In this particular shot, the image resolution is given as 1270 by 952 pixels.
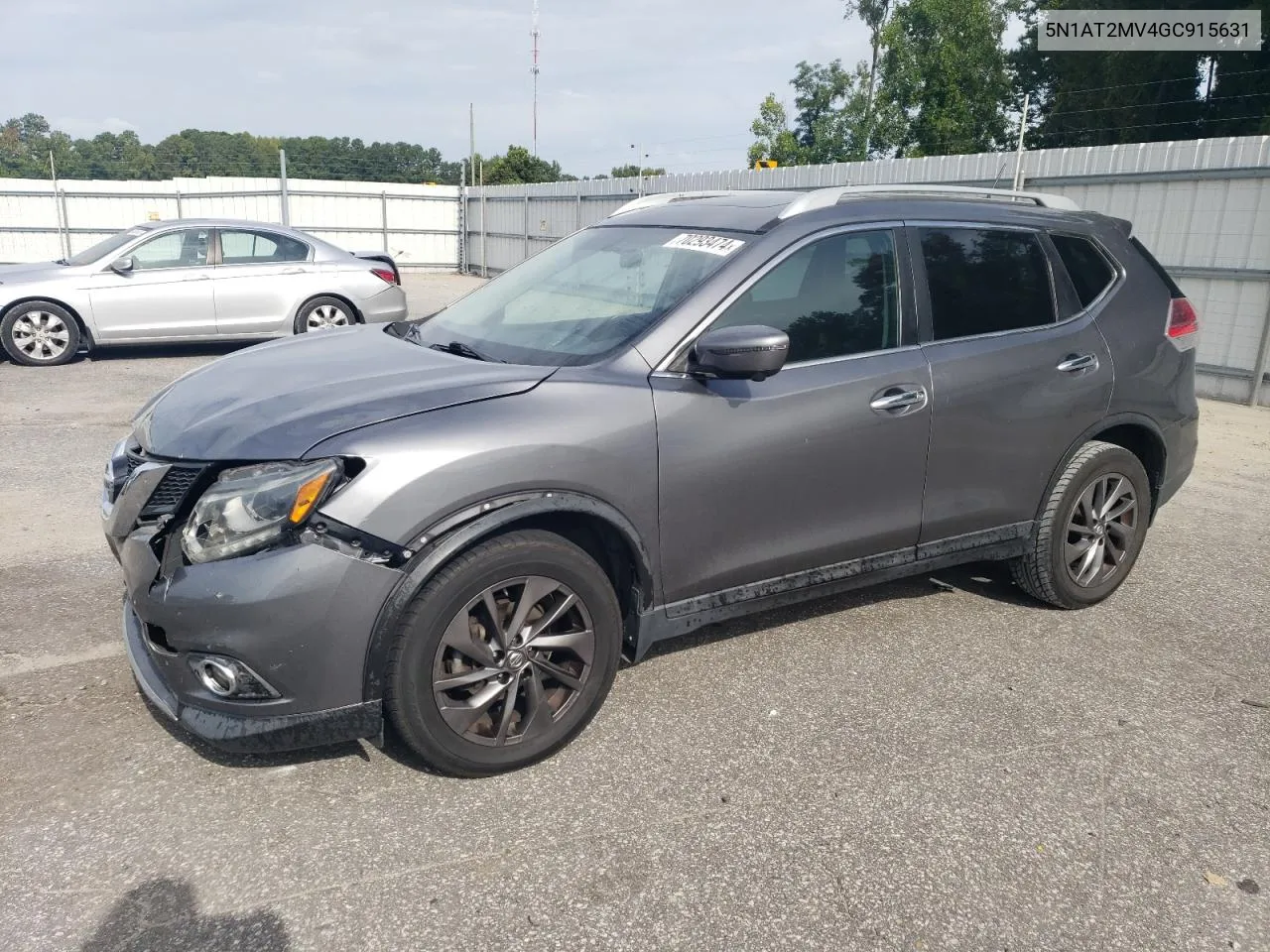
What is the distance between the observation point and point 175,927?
2379mm

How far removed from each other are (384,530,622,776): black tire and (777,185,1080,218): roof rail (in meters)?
1.60

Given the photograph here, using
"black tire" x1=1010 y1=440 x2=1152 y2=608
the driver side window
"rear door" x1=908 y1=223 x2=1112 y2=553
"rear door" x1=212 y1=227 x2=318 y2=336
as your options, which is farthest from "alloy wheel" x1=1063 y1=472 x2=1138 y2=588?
the driver side window

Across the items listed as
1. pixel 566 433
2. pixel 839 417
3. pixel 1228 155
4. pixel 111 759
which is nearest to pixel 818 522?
pixel 839 417

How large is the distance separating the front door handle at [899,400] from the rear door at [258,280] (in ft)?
28.7

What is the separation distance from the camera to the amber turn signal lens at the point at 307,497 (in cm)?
264

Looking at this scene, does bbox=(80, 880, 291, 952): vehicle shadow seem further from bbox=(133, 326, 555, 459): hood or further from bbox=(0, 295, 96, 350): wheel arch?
bbox=(0, 295, 96, 350): wheel arch

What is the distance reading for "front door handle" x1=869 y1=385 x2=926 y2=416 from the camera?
11.9ft

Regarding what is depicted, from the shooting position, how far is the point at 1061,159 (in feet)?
37.2

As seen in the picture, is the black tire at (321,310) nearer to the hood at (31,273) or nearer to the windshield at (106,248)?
the windshield at (106,248)

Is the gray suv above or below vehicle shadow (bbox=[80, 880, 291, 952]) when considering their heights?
above

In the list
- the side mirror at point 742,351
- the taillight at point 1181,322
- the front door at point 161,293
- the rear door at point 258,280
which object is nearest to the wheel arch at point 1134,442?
the taillight at point 1181,322

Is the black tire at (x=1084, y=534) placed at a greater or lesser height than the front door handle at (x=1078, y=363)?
lesser

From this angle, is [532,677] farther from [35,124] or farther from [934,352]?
[35,124]

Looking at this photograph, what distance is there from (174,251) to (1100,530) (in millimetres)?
9560
